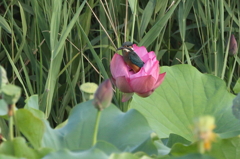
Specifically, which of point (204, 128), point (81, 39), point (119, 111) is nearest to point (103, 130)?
point (119, 111)

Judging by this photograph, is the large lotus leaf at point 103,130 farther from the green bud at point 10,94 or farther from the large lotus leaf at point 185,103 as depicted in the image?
the large lotus leaf at point 185,103

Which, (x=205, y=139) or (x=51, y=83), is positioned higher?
(x=205, y=139)

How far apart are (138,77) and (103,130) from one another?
0.24 m

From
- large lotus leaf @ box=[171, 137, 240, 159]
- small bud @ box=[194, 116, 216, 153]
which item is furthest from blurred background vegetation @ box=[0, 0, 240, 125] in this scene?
small bud @ box=[194, 116, 216, 153]

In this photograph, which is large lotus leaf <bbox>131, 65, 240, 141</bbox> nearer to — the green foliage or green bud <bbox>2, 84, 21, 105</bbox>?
the green foliage

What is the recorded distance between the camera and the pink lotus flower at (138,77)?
836 millimetres

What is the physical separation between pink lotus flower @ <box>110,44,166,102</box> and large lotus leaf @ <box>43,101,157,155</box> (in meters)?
0.21

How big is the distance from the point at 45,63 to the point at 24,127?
995 mm

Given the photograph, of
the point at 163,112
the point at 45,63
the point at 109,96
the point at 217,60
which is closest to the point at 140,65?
the point at 163,112

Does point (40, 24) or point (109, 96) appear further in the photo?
point (40, 24)

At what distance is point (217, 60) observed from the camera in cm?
135

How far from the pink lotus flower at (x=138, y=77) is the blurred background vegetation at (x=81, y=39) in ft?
0.76

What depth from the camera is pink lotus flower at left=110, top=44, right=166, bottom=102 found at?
2.74 feet

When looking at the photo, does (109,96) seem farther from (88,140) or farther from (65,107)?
(65,107)
